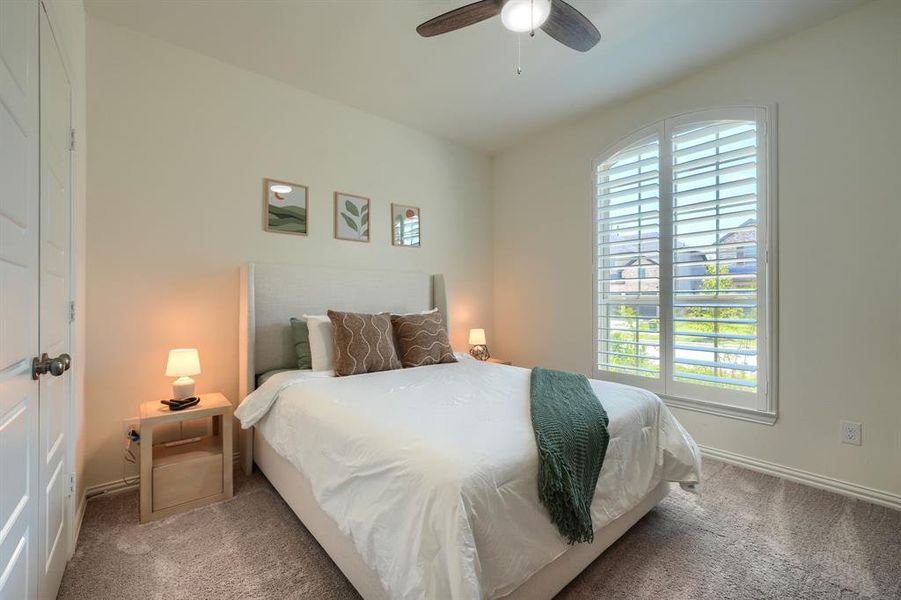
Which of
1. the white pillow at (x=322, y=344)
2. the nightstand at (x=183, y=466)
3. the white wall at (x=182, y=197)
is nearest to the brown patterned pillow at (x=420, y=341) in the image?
the white pillow at (x=322, y=344)

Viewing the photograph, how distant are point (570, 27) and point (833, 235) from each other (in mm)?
2036

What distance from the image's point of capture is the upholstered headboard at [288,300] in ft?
8.44

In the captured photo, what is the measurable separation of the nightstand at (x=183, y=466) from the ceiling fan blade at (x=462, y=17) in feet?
7.79

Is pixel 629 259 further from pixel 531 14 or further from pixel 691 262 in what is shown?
pixel 531 14

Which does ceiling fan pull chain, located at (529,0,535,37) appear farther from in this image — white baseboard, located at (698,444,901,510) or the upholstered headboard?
white baseboard, located at (698,444,901,510)

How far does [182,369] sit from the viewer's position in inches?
89.4

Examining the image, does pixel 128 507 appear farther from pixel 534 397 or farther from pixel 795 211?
pixel 795 211

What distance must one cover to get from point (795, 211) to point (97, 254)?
433cm

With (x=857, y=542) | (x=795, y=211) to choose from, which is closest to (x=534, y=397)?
(x=857, y=542)

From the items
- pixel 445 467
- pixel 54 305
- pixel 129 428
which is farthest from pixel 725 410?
pixel 129 428

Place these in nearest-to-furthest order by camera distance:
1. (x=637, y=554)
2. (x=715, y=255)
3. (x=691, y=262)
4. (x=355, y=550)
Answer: (x=355, y=550), (x=637, y=554), (x=715, y=255), (x=691, y=262)

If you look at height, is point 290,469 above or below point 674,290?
below

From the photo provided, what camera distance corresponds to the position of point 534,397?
1.80m

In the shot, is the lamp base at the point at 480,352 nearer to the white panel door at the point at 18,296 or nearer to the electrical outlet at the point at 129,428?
the electrical outlet at the point at 129,428
